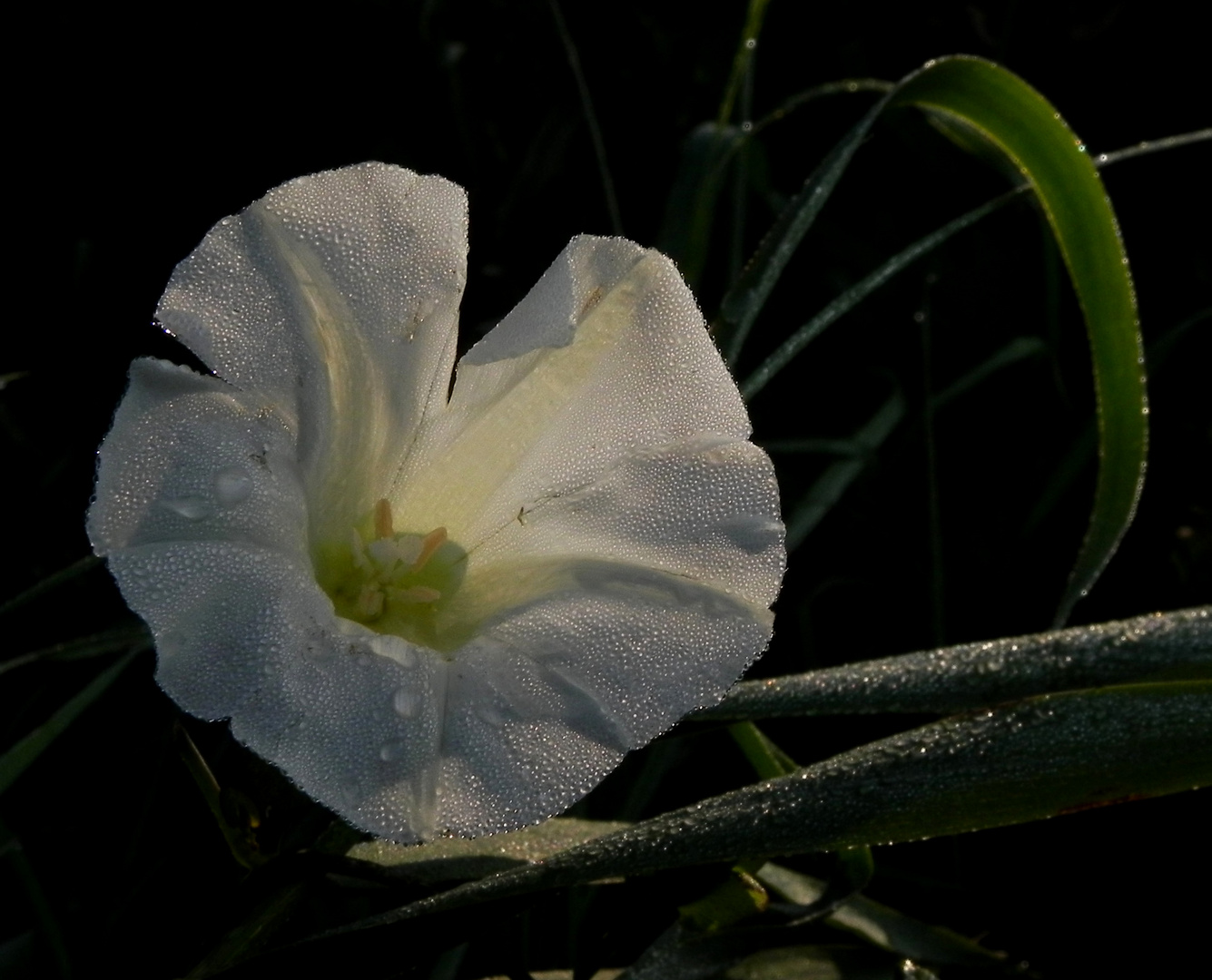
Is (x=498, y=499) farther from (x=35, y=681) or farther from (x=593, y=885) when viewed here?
(x=35, y=681)

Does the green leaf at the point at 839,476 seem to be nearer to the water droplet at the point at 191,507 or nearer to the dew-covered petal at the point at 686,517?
the dew-covered petal at the point at 686,517

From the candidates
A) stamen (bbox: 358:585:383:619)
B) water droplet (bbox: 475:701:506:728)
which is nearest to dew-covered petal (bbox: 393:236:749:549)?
stamen (bbox: 358:585:383:619)

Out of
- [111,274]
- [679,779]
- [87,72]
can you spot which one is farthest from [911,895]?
[87,72]

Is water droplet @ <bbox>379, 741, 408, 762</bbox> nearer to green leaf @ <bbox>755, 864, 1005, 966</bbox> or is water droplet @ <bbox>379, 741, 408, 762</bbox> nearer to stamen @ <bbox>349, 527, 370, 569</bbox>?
stamen @ <bbox>349, 527, 370, 569</bbox>

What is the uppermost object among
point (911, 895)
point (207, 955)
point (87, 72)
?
point (87, 72)

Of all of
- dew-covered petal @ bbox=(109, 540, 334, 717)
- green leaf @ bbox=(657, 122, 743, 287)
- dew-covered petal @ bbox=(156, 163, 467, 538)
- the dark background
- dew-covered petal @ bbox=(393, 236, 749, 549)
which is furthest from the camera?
the dark background

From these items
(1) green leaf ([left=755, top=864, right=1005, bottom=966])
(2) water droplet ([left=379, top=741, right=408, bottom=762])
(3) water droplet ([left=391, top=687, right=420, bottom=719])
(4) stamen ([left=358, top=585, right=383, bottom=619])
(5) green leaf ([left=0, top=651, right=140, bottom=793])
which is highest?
(3) water droplet ([left=391, top=687, right=420, bottom=719])
